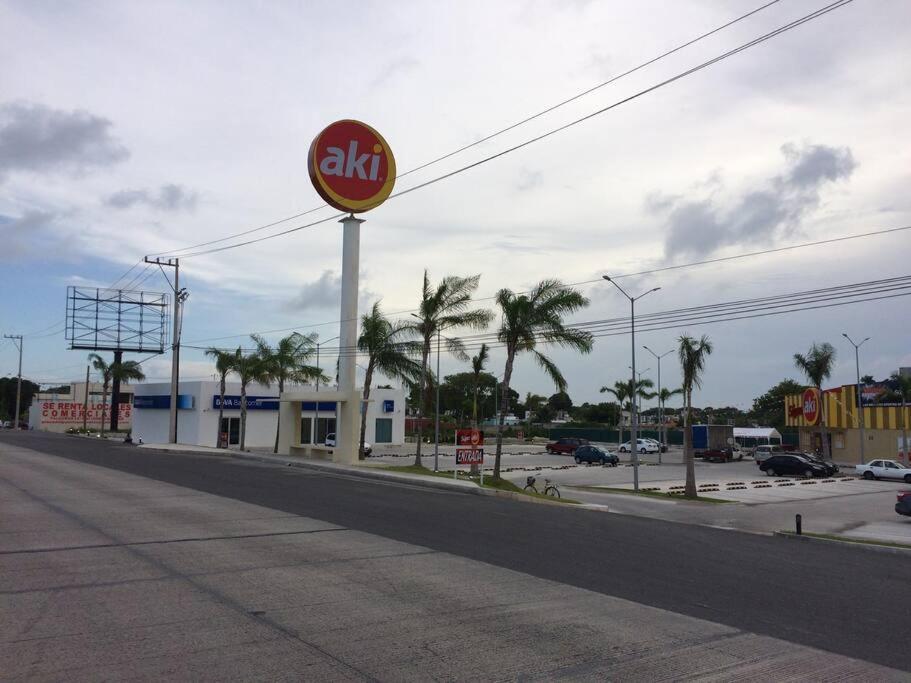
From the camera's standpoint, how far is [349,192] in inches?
1484

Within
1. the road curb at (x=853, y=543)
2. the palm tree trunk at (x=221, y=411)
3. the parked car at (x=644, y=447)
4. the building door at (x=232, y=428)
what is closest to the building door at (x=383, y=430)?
the building door at (x=232, y=428)

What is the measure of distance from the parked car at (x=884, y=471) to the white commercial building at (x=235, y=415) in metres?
33.2

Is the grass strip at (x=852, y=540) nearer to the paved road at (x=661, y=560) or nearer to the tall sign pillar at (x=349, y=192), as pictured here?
the paved road at (x=661, y=560)

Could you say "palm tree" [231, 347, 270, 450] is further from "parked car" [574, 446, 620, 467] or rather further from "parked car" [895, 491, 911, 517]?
"parked car" [895, 491, 911, 517]

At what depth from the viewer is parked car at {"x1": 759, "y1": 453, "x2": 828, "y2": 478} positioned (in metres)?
46.2

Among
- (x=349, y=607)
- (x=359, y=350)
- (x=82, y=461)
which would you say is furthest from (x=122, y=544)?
(x=359, y=350)

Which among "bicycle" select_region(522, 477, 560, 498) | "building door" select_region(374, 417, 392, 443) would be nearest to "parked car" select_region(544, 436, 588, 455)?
"building door" select_region(374, 417, 392, 443)

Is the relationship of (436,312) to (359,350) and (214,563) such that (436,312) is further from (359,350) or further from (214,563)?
(214,563)

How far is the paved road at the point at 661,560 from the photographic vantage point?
8.94m

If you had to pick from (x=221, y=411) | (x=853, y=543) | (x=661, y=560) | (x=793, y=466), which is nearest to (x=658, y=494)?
(x=853, y=543)

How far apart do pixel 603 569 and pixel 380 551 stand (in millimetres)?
3528

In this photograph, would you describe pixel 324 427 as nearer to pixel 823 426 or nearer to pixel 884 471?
pixel 823 426

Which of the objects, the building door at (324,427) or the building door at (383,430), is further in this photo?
the building door at (383,430)

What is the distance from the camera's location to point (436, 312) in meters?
37.9
